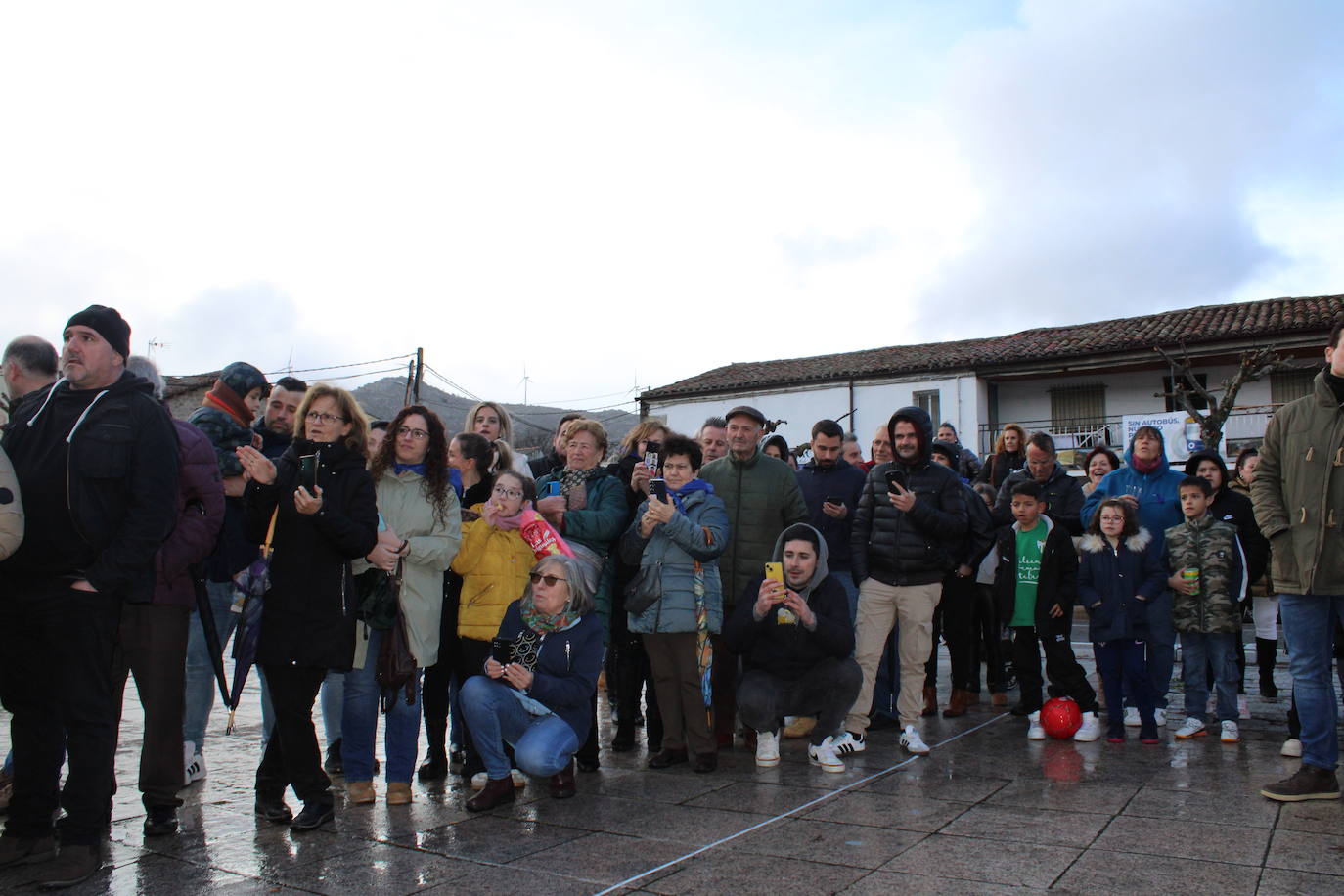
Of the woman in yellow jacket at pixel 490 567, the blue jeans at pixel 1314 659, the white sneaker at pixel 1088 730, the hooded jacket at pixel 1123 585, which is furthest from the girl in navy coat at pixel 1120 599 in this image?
the woman in yellow jacket at pixel 490 567

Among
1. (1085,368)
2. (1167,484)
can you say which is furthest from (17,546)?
(1085,368)

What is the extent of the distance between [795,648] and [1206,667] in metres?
2.75

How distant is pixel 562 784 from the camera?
475 centimetres

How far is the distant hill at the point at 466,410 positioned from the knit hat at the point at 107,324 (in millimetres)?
25994

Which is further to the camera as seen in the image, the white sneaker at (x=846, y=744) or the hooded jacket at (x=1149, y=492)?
the hooded jacket at (x=1149, y=492)

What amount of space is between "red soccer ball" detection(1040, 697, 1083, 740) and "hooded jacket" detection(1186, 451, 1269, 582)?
1792mm

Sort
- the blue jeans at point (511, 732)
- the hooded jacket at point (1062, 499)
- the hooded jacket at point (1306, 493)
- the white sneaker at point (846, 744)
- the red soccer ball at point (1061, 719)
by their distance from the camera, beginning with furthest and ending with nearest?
the hooded jacket at point (1062, 499) → the red soccer ball at point (1061, 719) → the white sneaker at point (846, 744) → the blue jeans at point (511, 732) → the hooded jacket at point (1306, 493)

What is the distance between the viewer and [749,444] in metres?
6.14

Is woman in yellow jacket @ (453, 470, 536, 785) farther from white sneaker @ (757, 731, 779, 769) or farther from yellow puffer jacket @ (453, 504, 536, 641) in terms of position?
white sneaker @ (757, 731, 779, 769)

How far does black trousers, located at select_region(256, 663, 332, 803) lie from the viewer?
4.29 m

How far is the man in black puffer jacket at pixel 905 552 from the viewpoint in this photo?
19.5 feet

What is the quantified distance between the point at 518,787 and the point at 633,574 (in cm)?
142

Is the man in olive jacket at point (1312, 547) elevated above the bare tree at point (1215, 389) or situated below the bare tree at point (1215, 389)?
below

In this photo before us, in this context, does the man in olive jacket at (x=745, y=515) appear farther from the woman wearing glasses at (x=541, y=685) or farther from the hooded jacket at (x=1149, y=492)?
the hooded jacket at (x=1149, y=492)
